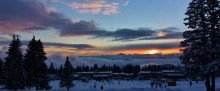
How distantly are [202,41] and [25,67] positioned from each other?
27133 millimetres

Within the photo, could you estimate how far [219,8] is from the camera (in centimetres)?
4353

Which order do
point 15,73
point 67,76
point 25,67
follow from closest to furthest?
point 15,73, point 25,67, point 67,76

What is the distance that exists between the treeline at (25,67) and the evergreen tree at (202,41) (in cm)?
2270

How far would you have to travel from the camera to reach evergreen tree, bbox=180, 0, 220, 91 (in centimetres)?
4194

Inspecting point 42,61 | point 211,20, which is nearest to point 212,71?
point 211,20

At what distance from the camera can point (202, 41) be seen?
43.2m

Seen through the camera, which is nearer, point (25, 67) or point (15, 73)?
point (15, 73)

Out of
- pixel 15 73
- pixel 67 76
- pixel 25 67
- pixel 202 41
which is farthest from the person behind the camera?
pixel 67 76

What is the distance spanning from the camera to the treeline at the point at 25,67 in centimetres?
5109

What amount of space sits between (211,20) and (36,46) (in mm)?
Answer: 27112

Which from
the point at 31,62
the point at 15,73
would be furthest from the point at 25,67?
the point at 15,73

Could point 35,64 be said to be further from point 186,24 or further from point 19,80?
point 186,24

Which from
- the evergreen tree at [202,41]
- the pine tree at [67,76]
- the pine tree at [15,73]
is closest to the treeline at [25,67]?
the pine tree at [15,73]

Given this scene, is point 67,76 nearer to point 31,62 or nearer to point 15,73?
point 31,62
